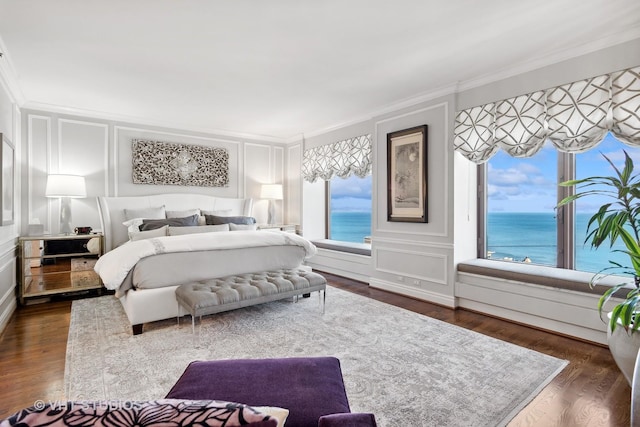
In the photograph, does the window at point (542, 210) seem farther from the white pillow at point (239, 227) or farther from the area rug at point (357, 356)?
the white pillow at point (239, 227)

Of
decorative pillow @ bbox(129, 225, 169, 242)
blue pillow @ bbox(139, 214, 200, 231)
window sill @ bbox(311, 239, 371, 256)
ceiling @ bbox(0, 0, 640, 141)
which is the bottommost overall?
window sill @ bbox(311, 239, 371, 256)

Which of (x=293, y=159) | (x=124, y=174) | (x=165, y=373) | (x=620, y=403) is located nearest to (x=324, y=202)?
(x=293, y=159)

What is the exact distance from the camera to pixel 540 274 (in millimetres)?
3115

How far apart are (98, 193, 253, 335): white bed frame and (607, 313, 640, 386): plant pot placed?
3.33 metres

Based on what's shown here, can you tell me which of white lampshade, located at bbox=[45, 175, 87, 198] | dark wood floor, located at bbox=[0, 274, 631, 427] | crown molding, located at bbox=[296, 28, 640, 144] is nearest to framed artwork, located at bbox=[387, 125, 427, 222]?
crown molding, located at bbox=[296, 28, 640, 144]

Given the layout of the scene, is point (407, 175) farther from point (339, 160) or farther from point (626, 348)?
point (626, 348)

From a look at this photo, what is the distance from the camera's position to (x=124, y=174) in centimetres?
495

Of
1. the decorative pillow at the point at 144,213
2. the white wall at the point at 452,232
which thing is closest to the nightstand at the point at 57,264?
the decorative pillow at the point at 144,213

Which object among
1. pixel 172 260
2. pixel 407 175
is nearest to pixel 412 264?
pixel 407 175

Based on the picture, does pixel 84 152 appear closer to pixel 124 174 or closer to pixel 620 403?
pixel 124 174

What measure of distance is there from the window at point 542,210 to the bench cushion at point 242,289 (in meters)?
2.24

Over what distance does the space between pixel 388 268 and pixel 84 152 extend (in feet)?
14.8

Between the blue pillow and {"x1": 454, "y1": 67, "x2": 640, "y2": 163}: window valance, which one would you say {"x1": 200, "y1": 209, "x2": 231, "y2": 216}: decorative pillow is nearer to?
the blue pillow

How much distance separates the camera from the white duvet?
3029mm
